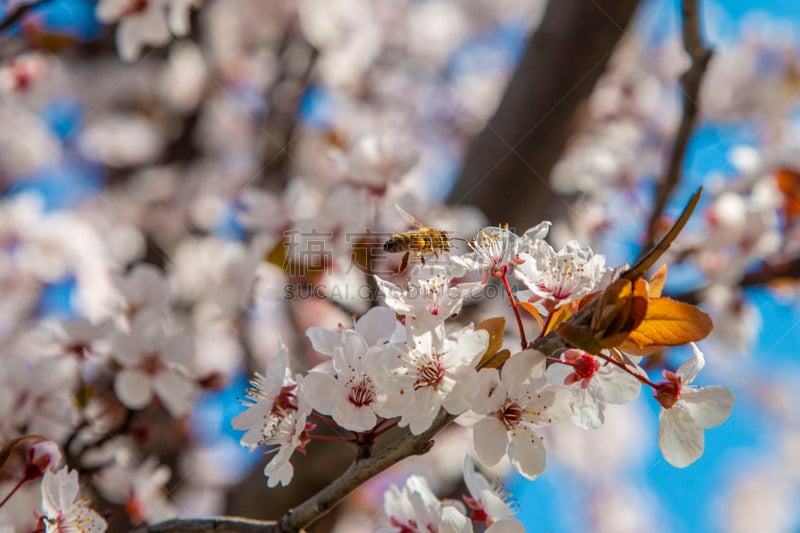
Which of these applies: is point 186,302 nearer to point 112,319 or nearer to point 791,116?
point 112,319

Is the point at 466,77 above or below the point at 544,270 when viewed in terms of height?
below

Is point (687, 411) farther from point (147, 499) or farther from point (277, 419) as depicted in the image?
point (147, 499)

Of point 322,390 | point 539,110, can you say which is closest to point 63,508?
point 322,390

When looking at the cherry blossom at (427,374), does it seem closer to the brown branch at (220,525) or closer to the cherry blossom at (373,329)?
the cherry blossom at (373,329)

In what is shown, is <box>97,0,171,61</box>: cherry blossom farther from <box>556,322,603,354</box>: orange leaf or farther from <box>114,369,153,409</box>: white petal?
<box>556,322,603,354</box>: orange leaf

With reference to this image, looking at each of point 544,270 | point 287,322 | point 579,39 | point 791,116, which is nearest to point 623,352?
point 544,270

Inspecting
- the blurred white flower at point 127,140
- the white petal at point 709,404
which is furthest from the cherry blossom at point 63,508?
the blurred white flower at point 127,140

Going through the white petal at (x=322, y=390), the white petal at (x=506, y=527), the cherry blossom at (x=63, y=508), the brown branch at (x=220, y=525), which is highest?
the white petal at (x=322, y=390)
